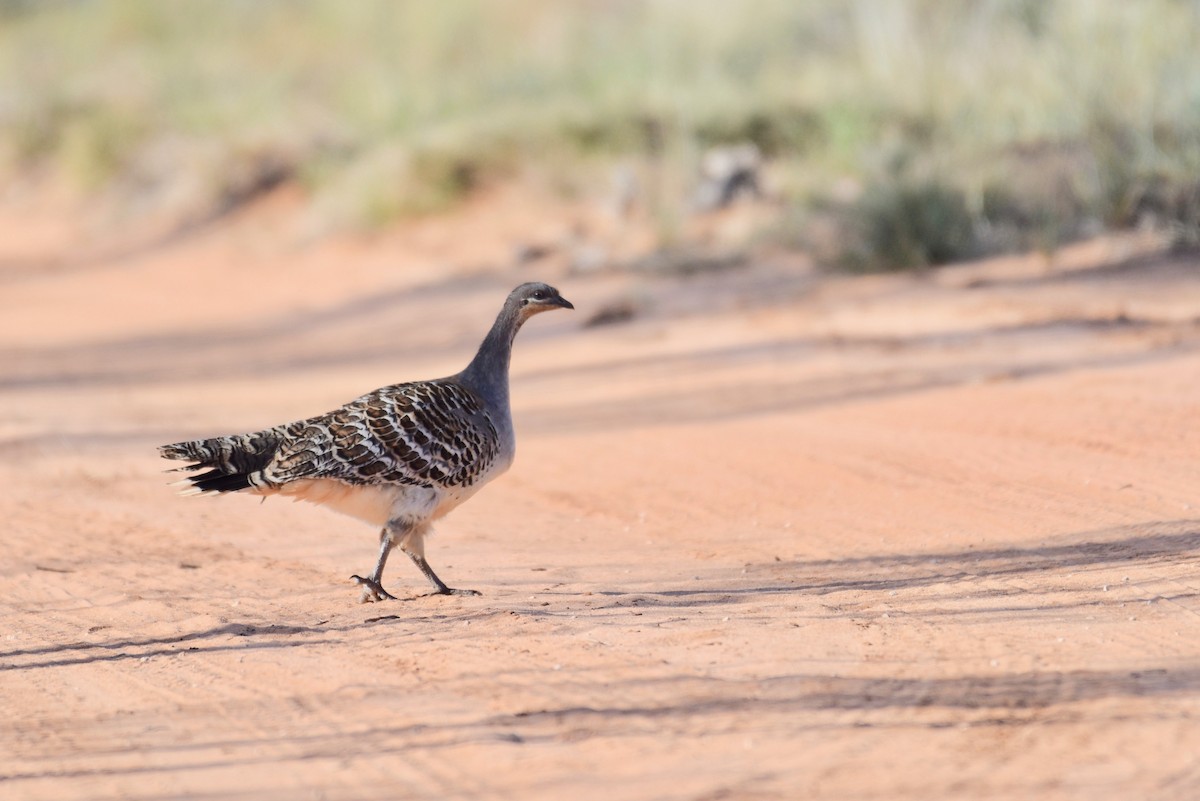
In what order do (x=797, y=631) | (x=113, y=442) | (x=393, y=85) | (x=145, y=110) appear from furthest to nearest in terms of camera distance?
(x=145, y=110), (x=393, y=85), (x=113, y=442), (x=797, y=631)

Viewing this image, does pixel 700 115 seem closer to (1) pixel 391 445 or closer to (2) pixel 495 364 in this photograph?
(2) pixel 495 364

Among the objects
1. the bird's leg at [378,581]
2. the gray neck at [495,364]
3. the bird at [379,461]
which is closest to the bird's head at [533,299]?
the gray neck at [495,364]

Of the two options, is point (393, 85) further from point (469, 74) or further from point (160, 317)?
point (160, 317)

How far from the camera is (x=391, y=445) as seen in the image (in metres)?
5.79

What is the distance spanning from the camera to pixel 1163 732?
4.11 m

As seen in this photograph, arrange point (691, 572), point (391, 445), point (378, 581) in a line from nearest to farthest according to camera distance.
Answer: point (391, 445)
point (378, 581)
point (691, 572)

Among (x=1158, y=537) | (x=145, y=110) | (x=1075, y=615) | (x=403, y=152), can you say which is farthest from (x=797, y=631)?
(x=145, y=110)

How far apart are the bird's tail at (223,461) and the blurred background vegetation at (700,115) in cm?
885

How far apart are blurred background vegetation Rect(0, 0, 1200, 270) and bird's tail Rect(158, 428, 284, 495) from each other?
8.85 meters

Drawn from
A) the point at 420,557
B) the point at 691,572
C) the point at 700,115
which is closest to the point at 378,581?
the point at 420,557

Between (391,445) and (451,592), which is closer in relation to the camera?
(391,445)

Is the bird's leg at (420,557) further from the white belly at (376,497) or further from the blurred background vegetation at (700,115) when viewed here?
the blurred background vegetation at (700,115)

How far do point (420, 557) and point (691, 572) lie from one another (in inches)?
47.4

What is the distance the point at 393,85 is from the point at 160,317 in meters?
7.72
